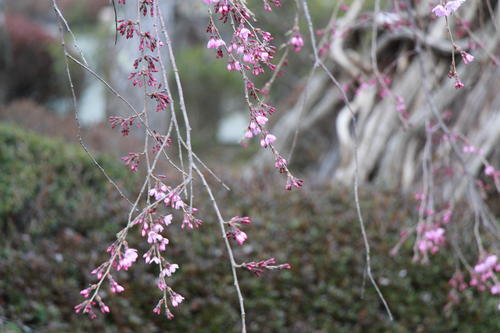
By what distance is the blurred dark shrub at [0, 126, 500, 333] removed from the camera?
276 centimetres

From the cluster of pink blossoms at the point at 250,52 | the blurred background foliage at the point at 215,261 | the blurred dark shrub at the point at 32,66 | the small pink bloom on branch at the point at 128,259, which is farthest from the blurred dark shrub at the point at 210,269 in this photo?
the blurred dark shrub at the point at 32,66

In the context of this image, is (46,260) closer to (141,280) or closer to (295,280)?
(141,280)

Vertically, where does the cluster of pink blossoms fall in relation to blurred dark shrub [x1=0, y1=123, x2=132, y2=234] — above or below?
above

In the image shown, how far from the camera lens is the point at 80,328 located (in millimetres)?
2656

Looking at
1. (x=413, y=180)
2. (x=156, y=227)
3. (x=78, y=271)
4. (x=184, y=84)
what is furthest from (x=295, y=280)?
(x=184, y=84)

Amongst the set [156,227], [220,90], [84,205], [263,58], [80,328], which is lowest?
[220,90]

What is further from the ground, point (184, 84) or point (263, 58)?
point (263, 58)

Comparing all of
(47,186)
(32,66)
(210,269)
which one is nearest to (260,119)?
(210,269)

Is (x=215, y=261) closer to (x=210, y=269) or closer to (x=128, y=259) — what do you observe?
(x=210, y=269)

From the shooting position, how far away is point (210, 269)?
2982 mm

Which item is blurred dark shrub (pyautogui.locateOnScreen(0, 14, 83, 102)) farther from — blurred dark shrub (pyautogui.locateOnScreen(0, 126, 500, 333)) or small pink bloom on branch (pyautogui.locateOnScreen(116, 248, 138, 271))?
small pink bloom on branch (pyautogui.locateOnScreen(116, 248, 138, 271))

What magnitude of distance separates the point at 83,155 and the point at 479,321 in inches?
90.0

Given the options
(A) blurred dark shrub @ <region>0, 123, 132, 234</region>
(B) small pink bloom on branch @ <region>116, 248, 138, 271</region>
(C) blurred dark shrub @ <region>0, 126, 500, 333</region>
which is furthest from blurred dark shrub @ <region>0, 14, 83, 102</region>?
(B) small pink bloom on branch @ <region>116, 248, 138, 271</region>

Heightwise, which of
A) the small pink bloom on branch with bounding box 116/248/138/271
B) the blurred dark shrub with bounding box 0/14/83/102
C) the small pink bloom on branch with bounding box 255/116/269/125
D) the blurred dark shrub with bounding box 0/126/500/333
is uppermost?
the small pink bloom on branch with bounding box 255/116/269/125
